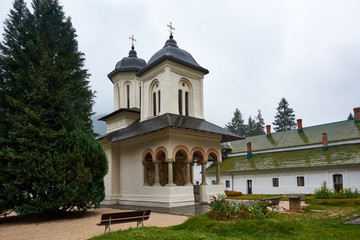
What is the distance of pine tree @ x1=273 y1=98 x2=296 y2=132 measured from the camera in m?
60.6

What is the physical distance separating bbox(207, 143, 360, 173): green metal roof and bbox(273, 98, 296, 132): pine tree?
29844mm

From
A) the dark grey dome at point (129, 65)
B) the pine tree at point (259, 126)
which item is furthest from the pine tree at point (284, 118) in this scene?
the dark grey dome at point (129, 65)

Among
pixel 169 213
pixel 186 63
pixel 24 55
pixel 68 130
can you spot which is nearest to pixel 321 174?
pixel 186 63

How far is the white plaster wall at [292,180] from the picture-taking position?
23.7 meters

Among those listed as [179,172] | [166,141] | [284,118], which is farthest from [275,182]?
[284,118]

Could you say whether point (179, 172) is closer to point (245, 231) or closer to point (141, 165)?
point (141, 165)

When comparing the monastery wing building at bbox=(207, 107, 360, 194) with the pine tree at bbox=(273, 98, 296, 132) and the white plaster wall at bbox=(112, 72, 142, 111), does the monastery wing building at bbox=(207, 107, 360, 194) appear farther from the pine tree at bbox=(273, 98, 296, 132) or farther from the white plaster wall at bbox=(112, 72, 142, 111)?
the pine tree at bbox=(273, 98, 296, 132)

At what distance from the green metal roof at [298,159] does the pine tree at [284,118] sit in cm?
2984

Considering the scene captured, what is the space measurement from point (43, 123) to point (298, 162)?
23.7 meters

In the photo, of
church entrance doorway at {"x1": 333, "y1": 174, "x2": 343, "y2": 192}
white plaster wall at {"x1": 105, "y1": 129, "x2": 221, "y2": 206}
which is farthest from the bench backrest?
church entrance doorway at {"x1": 333, "y1": 174, "x2": 343, "y2": 192}

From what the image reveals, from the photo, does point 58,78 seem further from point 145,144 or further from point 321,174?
point 321,174

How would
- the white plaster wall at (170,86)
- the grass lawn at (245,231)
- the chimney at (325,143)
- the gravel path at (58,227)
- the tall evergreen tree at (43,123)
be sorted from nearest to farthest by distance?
the grass lawn at (245,231)
the gravel path at (58,227)
the tall evergreen tree at (43,123)
the white plaster wall at (170,86)
the chimney at (325,143)

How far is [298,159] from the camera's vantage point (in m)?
28.1

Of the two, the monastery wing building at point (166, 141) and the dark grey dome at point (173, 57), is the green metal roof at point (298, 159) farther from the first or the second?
the dark grey dome at point (173, 57)
